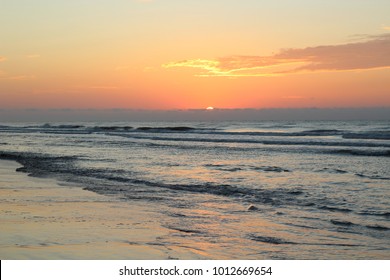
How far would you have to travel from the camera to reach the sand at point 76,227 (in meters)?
6.38

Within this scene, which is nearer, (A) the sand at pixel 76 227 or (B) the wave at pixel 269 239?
(A) the sand at pixel 76 227

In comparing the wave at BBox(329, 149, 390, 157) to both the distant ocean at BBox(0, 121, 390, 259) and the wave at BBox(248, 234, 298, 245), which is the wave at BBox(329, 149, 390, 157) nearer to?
the distant ocean at BBox(0, 121, 390, 259)

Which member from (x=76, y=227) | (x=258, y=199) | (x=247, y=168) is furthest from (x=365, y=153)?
(x=76, y=227)

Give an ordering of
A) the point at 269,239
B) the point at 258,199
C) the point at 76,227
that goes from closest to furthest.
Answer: the point at 269,239 → the point at 76,227 → the point at 258,199

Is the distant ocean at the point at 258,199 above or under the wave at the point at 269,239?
above

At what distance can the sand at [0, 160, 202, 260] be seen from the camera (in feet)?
20.9

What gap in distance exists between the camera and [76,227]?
7793 millimetres

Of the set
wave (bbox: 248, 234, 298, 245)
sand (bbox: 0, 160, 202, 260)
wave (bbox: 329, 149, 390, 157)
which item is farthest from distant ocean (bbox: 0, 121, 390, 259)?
wave (bbox: 329, 149, 390, 157)

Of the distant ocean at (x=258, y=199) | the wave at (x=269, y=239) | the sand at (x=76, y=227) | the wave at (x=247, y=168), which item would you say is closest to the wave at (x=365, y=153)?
the distant ocean at (x=258, y=199)

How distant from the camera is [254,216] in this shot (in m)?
9.28

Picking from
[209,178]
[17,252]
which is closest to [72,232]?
[17,252]

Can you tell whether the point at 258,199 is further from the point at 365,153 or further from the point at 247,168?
the point at 365,153

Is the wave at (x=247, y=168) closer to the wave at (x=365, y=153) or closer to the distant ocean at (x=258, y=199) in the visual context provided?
the distant ocean at (x=258, y=199)

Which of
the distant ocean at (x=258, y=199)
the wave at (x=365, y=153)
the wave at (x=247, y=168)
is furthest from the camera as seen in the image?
the wave at (x=365, y=153)
